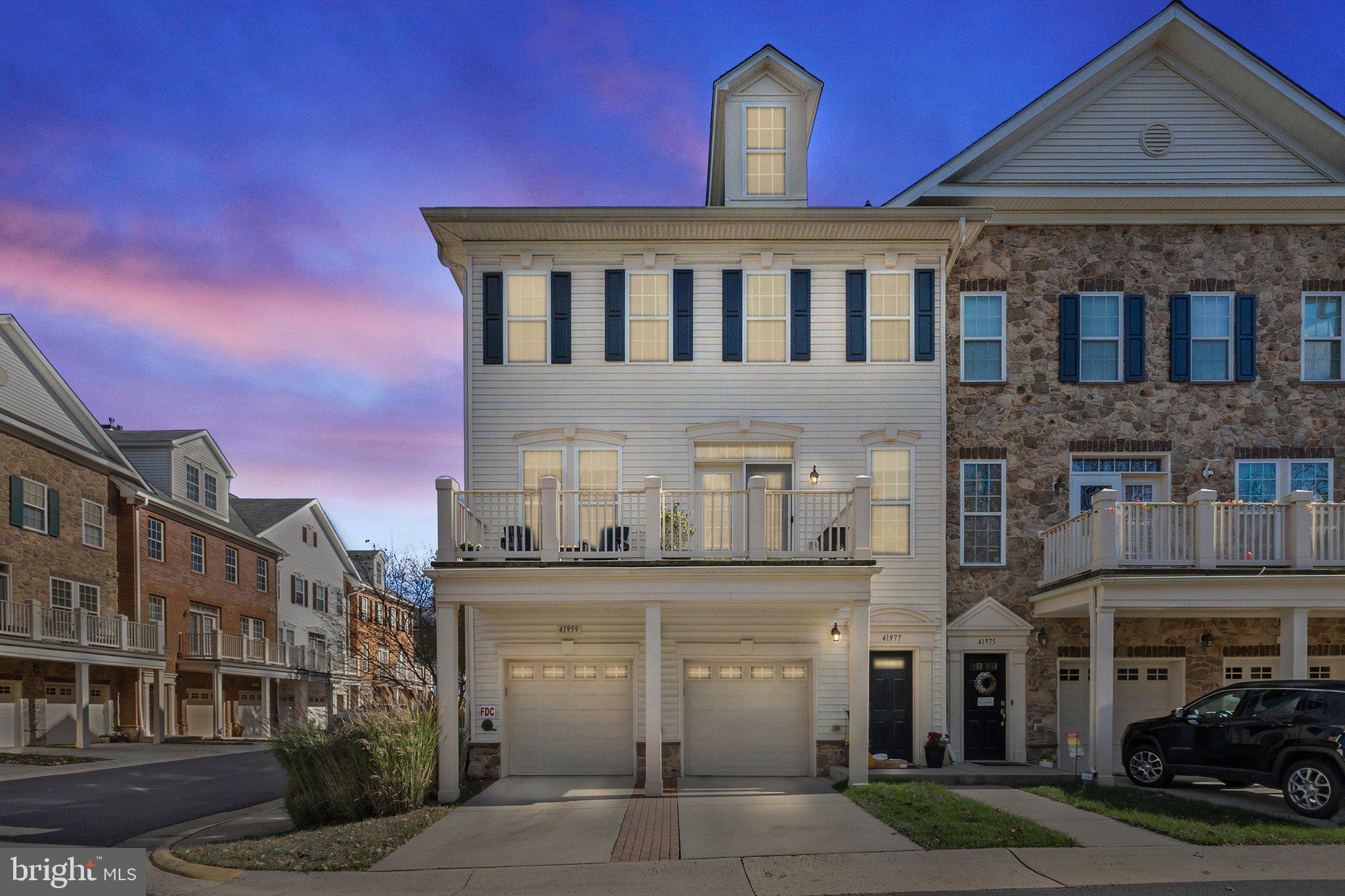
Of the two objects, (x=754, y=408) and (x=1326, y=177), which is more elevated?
(x=1326, y=177)

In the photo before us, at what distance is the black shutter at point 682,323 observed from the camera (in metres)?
16.2

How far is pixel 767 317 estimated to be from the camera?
16266mm

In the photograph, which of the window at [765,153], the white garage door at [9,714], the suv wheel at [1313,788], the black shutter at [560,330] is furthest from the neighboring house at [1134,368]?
the white garage door at [9,714]

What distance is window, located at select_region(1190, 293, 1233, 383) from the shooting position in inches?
655

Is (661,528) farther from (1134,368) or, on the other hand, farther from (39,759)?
(39,759)

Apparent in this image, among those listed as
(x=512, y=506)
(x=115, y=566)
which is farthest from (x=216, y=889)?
(x=115, y=566)

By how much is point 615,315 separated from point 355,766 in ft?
27.3

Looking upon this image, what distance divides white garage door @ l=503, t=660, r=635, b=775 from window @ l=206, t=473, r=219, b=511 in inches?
899

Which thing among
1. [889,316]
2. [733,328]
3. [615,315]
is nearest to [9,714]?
[615,315]

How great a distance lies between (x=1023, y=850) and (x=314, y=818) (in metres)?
8.24

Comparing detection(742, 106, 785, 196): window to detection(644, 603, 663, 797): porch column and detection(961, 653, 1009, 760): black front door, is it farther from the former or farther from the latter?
detection(961, 653, 1009, 760): black front door

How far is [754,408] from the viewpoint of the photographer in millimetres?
16109

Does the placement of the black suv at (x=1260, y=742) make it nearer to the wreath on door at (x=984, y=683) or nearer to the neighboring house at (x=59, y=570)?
the wreath on door at (x=984, y=683)

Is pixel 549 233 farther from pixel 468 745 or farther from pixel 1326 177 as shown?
pixel 1326 177
